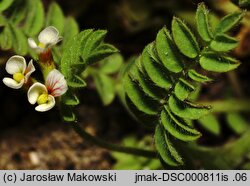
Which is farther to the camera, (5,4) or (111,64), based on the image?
(111,64)

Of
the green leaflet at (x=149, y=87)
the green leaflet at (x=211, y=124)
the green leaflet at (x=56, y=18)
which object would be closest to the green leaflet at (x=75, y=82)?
the green leaflet at (x=149, y=87)

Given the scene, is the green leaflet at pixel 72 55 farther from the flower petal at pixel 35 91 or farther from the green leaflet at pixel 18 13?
the green leaflet at pixel 18 13

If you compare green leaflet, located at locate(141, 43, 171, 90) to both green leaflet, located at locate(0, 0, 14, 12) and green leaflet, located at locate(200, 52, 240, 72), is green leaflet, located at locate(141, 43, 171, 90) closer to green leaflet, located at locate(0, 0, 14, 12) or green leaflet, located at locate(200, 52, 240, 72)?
green leaflet, located at locate(200, 52, 240, 72)

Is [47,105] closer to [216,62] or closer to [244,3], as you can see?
[216,62]

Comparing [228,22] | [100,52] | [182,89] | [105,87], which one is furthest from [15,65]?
[105,87]

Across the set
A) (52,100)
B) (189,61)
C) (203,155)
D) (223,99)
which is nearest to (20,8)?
(52,100)
